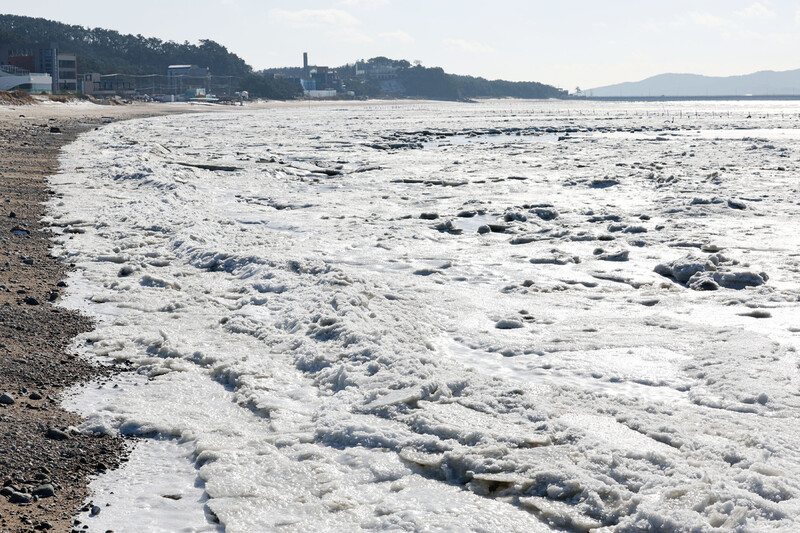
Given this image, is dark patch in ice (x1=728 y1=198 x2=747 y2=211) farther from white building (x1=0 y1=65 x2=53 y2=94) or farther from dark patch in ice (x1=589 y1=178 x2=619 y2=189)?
white building (x1=0 y1=65 x2=53 y2=94)

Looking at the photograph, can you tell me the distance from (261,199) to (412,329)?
932 cm

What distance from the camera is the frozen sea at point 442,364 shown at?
391cm

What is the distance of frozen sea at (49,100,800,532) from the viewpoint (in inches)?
154

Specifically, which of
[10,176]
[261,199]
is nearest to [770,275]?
[261,199]

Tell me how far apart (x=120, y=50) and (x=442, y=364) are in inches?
6269

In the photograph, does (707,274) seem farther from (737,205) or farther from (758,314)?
(737,205)

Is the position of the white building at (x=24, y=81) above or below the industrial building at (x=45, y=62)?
below

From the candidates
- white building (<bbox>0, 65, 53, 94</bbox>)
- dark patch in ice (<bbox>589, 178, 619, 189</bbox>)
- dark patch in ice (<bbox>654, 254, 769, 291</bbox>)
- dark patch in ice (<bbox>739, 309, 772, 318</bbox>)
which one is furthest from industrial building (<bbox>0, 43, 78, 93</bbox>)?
dark patch in ice (<bbox>739, 309, 772, 318</bbox>)

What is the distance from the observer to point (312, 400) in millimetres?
5258

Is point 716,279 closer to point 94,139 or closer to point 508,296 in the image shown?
point 508,296

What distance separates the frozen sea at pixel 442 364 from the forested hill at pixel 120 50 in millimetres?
122857

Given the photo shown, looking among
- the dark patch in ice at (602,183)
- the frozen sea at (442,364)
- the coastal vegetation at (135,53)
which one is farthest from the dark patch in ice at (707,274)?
the coastal vegetation at (135,53)

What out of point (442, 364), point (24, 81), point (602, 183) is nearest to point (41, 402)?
point (442, 364)

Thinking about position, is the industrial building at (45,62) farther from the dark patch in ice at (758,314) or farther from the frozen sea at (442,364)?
the dark patch in ice at (758,314)
